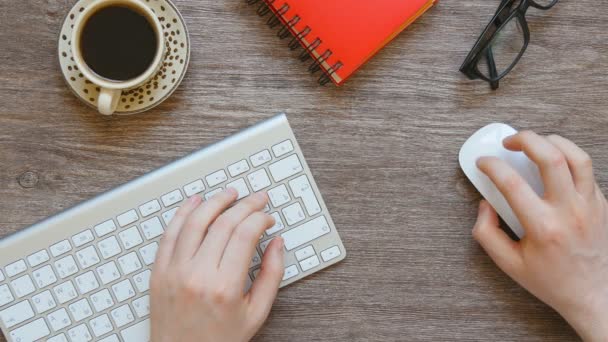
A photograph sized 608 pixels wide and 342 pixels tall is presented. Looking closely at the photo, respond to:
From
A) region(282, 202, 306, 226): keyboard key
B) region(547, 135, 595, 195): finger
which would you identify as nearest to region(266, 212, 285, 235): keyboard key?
region(282, 202, 306, 226): keyboard key

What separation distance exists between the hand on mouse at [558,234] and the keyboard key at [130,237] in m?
0.40

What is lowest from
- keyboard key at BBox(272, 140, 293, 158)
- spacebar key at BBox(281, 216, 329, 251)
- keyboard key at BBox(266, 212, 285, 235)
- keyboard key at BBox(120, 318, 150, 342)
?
spacebar key at BBox(281, 216, 329, 251)

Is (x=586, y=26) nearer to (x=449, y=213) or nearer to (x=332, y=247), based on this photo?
(x=449, y=213)

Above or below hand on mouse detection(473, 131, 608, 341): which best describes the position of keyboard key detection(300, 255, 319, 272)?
above

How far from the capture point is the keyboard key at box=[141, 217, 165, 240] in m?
0.76

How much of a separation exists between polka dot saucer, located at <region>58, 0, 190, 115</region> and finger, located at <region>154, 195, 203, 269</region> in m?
0.13

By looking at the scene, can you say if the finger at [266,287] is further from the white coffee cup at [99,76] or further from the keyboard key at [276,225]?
the white coffee cup at [99,76]

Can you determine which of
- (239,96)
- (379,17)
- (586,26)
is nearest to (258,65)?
(239,96)

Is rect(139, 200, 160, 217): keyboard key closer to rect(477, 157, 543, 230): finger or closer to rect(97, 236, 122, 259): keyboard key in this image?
rect(97, 236, 122, 259): keyboard key

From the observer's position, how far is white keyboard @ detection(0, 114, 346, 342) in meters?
0.75

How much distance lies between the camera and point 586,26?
31.9 inches

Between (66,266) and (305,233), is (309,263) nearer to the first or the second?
(305,233)

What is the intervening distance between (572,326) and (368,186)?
30 centimetres

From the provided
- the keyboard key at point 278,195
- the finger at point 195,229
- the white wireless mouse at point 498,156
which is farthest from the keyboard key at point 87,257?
the white wireless mouse at point 498,156
